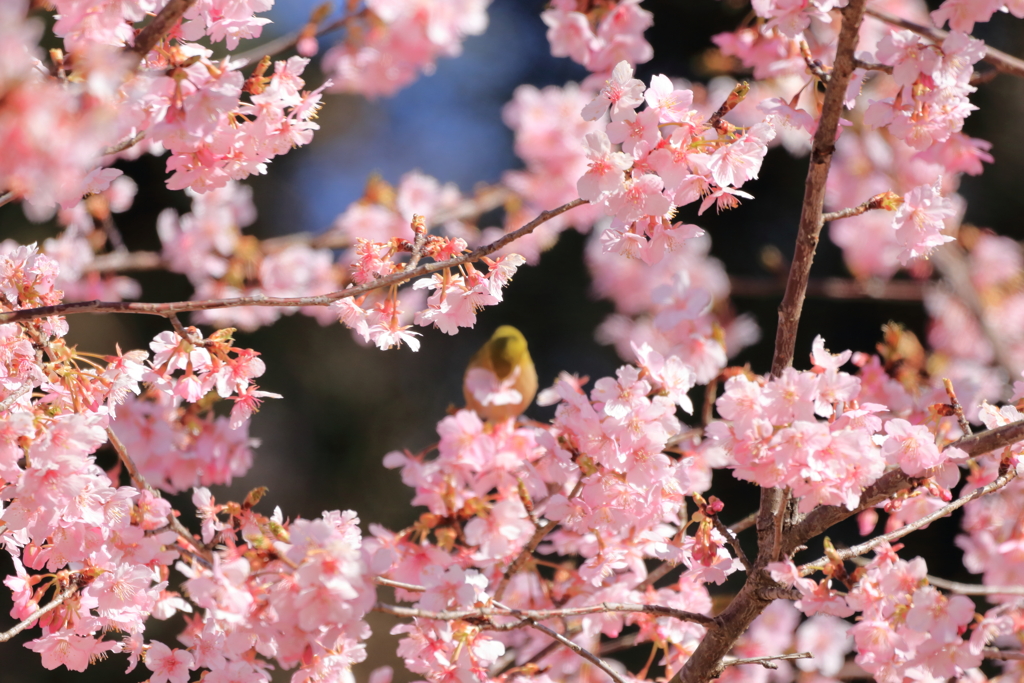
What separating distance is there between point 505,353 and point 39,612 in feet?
2.52

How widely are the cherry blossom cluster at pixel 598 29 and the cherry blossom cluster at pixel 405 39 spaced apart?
0.80 m

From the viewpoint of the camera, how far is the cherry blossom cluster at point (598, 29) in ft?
5.41

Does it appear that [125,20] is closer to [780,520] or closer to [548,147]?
[780,520]

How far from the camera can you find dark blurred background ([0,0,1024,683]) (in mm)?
4163

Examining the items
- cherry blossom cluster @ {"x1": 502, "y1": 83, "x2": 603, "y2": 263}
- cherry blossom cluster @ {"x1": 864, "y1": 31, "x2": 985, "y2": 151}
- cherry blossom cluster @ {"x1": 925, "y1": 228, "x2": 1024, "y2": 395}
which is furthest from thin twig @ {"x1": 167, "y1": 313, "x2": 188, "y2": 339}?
cherry blossom cluster @ {"x1": 925, "y1": 228, "x2": 1024, "y2": 395}

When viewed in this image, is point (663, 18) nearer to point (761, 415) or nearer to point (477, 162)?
point (477, 162)

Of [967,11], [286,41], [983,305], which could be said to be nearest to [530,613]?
[967,11]

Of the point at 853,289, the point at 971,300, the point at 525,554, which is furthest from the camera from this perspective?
the point at 853,289

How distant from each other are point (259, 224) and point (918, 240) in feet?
18.8

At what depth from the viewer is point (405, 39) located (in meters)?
2.47

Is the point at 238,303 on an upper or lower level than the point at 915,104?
lower

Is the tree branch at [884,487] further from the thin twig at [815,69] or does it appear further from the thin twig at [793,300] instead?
the thin twig at [815,69]

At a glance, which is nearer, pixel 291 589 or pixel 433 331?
pixel 291 589

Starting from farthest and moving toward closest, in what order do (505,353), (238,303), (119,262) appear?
(119,262) < (505,353) < (238,303)
